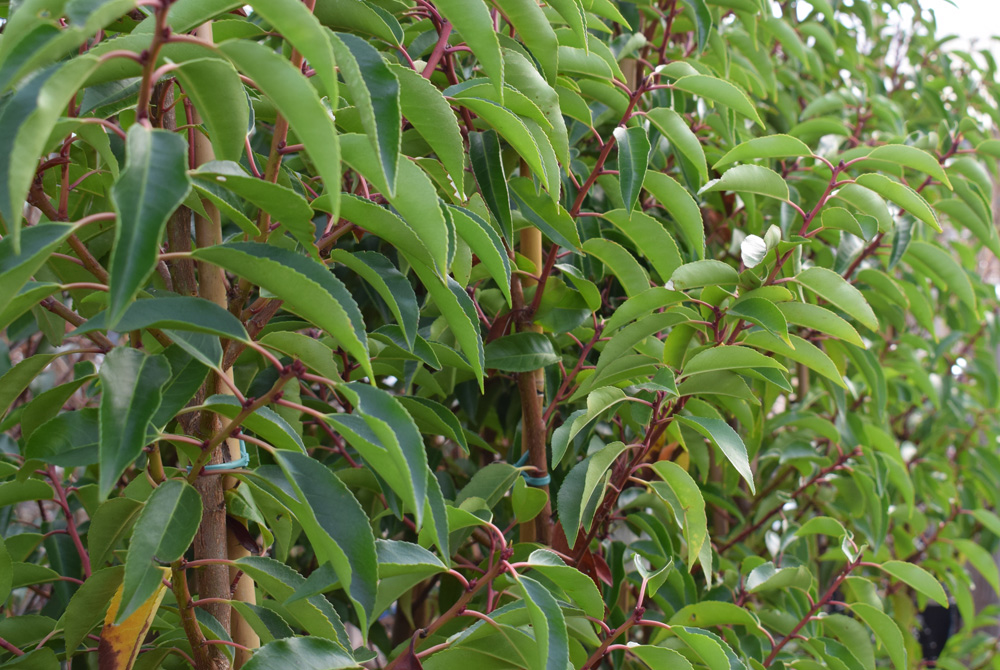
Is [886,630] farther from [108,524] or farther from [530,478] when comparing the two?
[108,524]

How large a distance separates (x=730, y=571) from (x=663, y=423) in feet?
1.39

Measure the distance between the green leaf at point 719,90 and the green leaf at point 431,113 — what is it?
13.1 inches

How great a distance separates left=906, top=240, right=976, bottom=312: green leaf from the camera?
1087mm

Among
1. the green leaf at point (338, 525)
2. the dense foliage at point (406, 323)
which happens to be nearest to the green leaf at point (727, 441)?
the dense foliage at point (406, 323)

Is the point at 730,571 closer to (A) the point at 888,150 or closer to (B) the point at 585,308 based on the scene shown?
(B) the point at 585,308

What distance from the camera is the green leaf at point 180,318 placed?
0.43 metres

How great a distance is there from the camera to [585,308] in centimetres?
88

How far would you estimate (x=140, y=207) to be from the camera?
347mm

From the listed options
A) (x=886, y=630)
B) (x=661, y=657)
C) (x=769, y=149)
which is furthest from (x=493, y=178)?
(x=886, y=630)

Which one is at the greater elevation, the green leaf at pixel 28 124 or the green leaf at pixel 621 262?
the green leaf at pixel 28 124

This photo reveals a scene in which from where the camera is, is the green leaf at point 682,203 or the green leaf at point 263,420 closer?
the green leaf at point 263,420

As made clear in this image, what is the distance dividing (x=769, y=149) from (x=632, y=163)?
175 millimetres

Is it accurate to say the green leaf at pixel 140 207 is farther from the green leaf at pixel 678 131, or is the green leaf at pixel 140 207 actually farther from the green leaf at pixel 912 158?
the green leaf at pixel 912 158

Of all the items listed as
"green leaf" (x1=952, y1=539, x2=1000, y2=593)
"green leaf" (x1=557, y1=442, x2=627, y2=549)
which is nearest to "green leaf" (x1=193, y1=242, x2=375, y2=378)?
"green leaf" (x1=557, y1=442, x2=627, y2=549)
